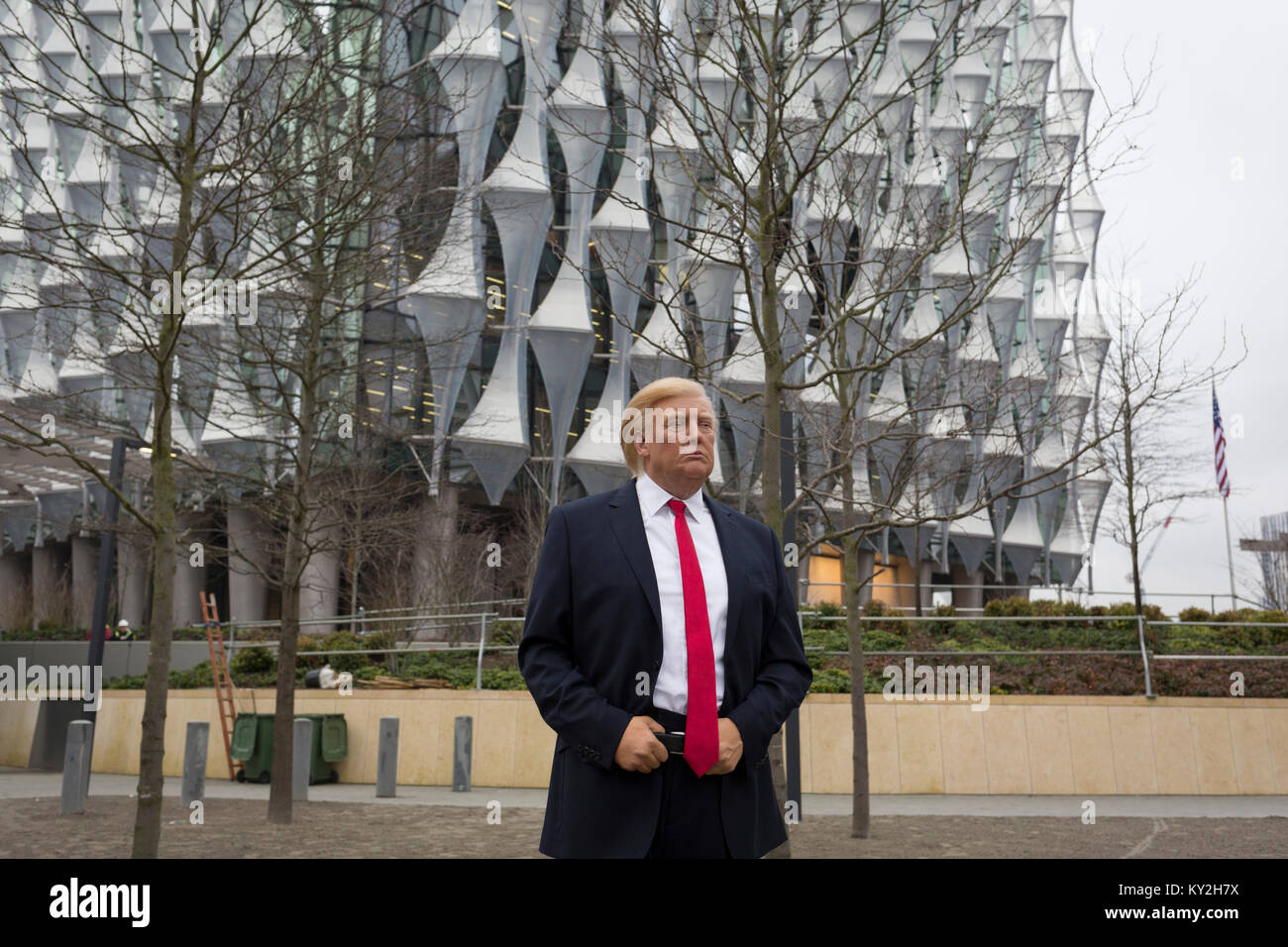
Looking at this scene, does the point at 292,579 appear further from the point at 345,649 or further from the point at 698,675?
the point at 345,649

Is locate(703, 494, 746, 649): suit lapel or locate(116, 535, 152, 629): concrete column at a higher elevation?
locate(116, 535, 152, 629): concrete column

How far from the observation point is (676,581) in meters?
3.14

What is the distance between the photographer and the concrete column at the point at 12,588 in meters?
39.9

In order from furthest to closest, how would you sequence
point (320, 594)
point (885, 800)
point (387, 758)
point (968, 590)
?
point (968, 590), point (320, 594), point (387, 758), point (885, 800)

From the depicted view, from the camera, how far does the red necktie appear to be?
2928 millimetres

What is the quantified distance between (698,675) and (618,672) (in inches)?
8.1

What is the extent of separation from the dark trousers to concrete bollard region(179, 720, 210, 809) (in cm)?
1126

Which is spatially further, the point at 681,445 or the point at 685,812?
the point at 681,445

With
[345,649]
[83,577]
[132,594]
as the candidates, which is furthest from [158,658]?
[83,577]

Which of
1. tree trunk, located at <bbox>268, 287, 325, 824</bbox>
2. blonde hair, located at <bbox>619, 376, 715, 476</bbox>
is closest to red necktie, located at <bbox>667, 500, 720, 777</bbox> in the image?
blonde hair, located at <bbox>619, 376, 715, 476</bbox>

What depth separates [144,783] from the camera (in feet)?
24.2

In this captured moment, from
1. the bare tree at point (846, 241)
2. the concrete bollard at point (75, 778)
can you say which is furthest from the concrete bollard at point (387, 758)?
the bare tree at point (846, 241)

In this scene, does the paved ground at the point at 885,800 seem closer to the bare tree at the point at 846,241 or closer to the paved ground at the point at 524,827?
the paved ground at the point at 524,827

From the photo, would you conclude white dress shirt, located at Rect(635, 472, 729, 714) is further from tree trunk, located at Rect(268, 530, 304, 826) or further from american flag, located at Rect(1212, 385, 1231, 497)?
american flag, located at Rect(1212, 385, 1231, 497)
